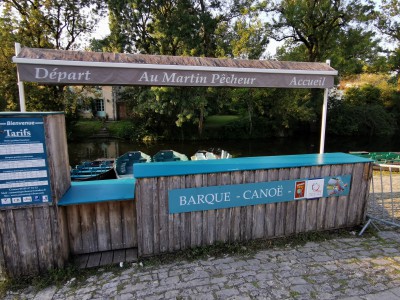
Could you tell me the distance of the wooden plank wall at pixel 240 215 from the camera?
12.9 feet

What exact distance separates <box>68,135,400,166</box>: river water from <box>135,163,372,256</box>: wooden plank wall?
54.1 ft

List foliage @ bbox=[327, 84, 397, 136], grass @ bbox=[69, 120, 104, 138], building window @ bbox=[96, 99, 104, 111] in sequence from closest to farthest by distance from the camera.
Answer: grass @ bbox=[69, 120, 104, 138], foliage @ bbox=[327, 84, 397, 136], building window @ bbox=[96, 99, 104, 111]

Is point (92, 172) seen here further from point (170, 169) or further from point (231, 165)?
point (231, 165)

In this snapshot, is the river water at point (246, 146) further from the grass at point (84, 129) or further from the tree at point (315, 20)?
the tree at point (315, 20)

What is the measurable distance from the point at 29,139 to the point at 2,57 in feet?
63.1

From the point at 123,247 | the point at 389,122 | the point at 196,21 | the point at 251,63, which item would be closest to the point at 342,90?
the point at 389,122

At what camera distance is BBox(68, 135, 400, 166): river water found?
2208 centimetres

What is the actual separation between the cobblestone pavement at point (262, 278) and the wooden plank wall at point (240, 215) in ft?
1.14

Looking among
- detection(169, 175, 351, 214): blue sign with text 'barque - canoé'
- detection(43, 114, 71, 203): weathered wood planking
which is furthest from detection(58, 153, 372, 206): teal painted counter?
detection(169, 175, 351, 214): blue sign with text 'barque - canoé'

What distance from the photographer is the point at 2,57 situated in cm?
1761

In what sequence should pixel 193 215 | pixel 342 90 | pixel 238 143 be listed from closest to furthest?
pixel 193 215
pixel 238 143
pixel 342 90

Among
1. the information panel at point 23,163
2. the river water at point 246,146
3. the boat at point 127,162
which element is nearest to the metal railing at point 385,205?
the information panel at point 23,163

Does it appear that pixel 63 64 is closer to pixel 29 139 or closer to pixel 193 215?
pixel 29 139

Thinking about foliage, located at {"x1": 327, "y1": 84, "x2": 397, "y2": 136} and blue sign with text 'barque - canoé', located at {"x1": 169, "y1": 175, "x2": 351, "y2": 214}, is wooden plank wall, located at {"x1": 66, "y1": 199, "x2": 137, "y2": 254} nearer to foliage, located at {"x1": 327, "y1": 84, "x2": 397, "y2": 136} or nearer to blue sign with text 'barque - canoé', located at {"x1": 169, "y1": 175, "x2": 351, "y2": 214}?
blue sign with text 'barque - canoé', located at {"x1": 169, "y1": 175, "x2": 351, "y2": 214}
